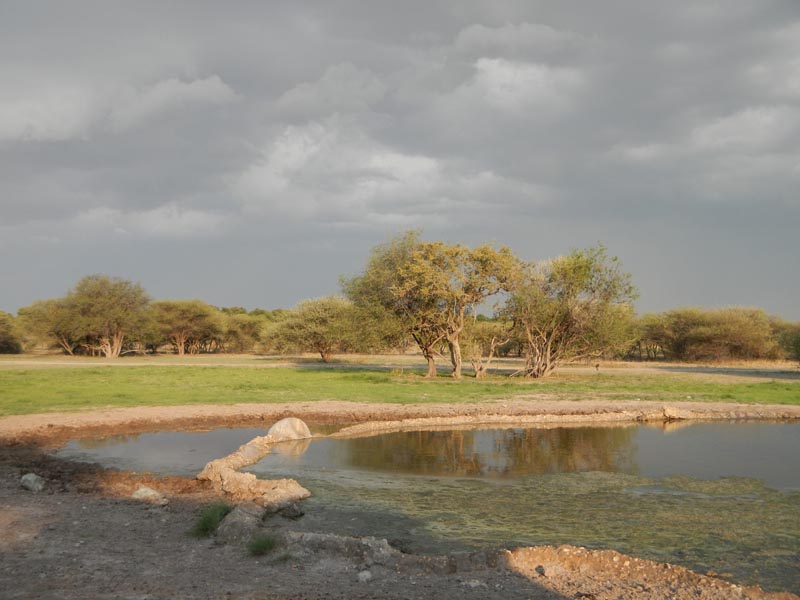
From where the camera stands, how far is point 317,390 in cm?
2916

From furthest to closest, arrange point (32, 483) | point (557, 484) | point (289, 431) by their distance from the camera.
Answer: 1. point (289, 431)
2. point (557, 484)
3. point (32, 483)

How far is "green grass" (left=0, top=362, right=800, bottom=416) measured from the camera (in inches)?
998

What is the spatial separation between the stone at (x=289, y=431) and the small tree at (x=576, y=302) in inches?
845

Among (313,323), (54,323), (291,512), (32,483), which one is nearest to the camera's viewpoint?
(291,512)

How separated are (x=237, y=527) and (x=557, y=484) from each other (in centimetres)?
691

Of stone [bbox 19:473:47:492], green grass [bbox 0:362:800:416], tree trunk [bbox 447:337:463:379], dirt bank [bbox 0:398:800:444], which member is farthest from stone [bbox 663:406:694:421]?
stone [bbox 19:473:47:492]

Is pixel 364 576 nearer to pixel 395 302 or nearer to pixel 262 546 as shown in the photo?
pixel 262 546

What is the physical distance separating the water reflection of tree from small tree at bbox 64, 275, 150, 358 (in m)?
62.3

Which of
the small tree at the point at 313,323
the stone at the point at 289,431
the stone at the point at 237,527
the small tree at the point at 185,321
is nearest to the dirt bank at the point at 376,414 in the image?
the stone at the point at 289,431

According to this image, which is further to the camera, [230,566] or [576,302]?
[576,302]

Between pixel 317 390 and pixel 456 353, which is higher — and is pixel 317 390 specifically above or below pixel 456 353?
below

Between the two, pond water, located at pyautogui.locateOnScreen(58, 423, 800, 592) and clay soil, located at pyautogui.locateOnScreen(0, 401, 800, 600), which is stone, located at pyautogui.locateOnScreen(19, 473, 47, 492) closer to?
clay soil, located at pyautogui.locateOnScreen(0, 401, 800, 600)

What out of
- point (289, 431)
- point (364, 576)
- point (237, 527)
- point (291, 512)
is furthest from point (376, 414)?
point (364, 576)

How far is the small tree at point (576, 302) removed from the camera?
125ft
